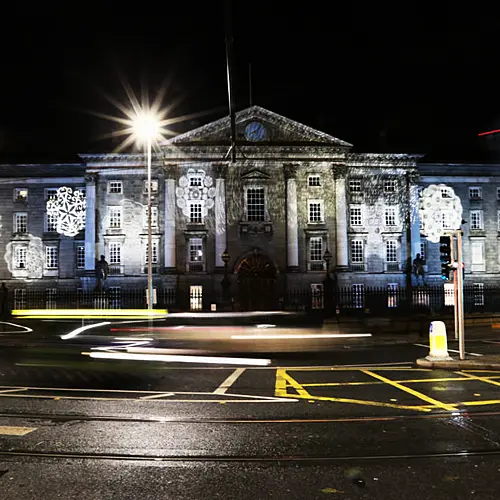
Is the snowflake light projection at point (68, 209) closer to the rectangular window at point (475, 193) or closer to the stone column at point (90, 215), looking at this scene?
the stone column at point (90, 215)

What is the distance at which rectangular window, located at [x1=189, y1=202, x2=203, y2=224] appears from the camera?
45.8 meters

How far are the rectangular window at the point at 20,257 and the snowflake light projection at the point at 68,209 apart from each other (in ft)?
11.8

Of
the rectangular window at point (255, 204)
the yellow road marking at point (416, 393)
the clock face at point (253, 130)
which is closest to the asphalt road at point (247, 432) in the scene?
the yellow road marking at point (416, 393)

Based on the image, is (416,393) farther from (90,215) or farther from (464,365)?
(90,215)

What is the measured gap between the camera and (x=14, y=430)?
7035mm

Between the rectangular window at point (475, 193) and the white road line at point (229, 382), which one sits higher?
the rectangular window at point (475, 193)

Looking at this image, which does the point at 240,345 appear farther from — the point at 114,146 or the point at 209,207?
the point at 114,146

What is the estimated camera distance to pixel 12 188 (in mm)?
48188

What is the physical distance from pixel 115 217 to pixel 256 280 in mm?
14025

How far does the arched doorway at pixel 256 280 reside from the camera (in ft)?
143

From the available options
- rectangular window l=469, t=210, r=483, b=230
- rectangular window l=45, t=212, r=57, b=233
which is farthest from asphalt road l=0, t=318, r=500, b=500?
rectangular window l=469, t=210, r=483, b=230

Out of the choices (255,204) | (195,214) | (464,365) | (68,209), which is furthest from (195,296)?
(464,365)

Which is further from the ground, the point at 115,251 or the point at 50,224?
the point at 50,224

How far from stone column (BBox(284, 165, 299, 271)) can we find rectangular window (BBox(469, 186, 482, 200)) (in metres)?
17.7
